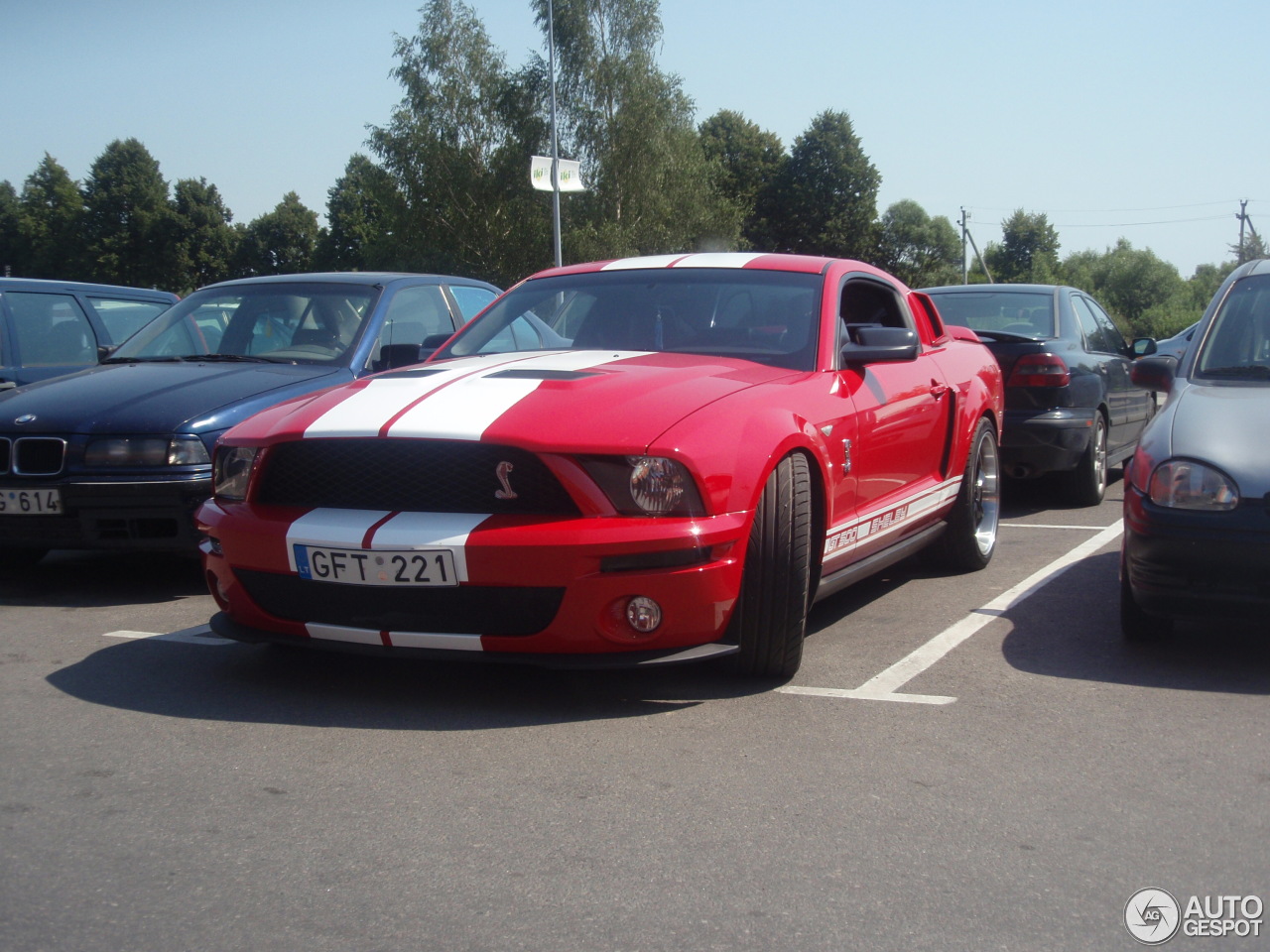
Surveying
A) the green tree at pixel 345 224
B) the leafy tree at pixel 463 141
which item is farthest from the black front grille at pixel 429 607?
the green tree at pixel 345 224

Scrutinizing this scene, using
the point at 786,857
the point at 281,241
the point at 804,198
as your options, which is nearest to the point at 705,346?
the point at 786,857

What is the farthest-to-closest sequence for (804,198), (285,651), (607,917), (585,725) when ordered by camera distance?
(804,198) → (285,651) → (585,725) → (607,917)

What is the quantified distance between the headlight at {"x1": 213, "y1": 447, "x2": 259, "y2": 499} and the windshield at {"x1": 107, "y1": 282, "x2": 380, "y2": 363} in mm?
2333

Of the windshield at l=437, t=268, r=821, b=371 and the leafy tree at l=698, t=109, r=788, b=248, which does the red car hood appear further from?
the leafy tree at l=698, t=109, r=788, b=248

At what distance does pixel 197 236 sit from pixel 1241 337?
8113 cm

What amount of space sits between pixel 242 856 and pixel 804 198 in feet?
208

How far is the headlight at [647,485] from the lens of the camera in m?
3.60

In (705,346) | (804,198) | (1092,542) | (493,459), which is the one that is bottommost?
(1092,542)

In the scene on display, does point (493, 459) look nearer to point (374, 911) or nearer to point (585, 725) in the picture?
point (585, 725)

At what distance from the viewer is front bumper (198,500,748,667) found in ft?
11.6

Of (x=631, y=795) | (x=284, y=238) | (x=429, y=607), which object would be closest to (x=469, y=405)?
(x=429, y=607)

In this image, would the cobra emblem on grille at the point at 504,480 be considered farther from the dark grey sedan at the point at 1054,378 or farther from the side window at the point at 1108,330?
the side window at the point at 1108,330

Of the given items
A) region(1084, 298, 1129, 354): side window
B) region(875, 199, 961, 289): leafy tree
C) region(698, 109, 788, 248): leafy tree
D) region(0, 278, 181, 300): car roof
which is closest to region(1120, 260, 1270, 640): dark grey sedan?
region(1084, 298, 1129, 354): side window

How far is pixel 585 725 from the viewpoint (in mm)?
3619
